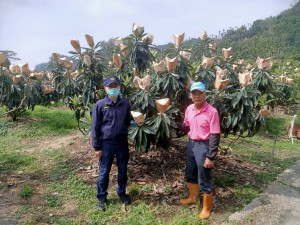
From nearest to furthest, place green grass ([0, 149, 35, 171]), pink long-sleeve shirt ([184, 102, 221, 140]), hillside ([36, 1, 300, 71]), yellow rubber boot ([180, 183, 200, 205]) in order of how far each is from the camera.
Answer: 1. pink long-sleeve shirt ([184, 102, 221, 140])
2. yellow rubber boot ([180, 183, 200, 205])
3. green grass ([0, 149, 35, 171])
4. hillside ([36, 1, 300, 71])

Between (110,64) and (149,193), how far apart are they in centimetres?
271

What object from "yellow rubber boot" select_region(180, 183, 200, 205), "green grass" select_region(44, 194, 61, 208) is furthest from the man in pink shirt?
"green grass" select_region(44, 194, 61, 208)

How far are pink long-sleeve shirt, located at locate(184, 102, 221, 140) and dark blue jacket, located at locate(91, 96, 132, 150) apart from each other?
882 millimetres

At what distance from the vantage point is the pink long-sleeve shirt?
261 cm

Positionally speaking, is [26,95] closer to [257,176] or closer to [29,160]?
[29,160]

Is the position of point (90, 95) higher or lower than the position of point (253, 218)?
higher

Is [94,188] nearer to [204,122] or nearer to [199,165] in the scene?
[199,165]

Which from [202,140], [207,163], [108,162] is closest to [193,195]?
[207,163]

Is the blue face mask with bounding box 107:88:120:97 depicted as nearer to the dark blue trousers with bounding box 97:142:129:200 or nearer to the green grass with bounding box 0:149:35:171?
the dark blue trousers with bounding box 97:142:129:200

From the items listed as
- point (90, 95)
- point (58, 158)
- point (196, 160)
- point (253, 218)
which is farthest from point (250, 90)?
point (58, 158)

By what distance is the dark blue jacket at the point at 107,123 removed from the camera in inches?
113

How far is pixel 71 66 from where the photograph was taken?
4797mm

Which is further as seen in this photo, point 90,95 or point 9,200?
point 90,95

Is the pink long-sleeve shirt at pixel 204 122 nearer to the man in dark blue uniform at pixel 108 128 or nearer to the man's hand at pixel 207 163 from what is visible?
the man's hand at pixel 207 163
